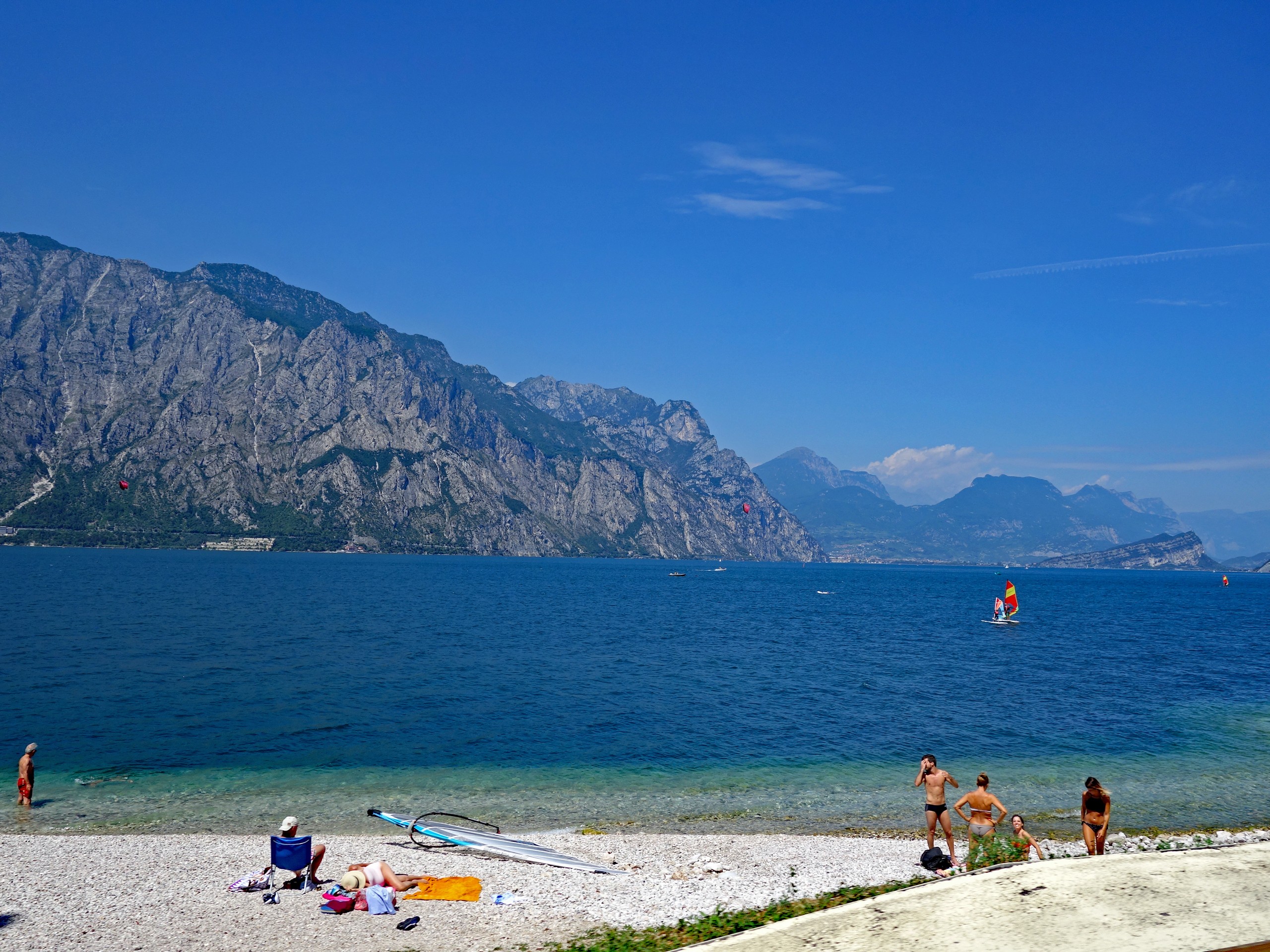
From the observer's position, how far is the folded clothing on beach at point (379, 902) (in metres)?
19.0

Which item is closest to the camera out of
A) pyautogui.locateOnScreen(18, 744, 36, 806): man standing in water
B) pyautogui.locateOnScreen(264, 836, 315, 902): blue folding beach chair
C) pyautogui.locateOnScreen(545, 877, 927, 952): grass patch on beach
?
pyautogui.locateOnScreen(545, 877, 927, 952): grass patch on beach

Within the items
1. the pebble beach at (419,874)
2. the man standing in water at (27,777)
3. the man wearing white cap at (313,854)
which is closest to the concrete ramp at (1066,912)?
the pebble beach at (419,874)

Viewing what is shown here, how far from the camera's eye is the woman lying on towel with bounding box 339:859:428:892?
19609mm

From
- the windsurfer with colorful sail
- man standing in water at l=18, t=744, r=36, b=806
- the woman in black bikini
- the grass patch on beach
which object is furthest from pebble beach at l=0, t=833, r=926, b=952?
the windsurfer with colorful sail

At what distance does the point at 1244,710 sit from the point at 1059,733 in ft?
65.1

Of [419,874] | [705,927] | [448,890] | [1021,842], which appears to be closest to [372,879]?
[448,890]

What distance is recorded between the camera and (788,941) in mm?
10836

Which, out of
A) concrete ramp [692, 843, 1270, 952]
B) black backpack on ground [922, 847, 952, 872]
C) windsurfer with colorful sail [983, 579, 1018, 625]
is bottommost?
windsurfer with colorful sail [983, 579, 1018, 625]

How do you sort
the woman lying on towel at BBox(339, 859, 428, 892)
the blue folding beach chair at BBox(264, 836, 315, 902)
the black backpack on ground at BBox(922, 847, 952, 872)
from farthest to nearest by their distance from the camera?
the black backpack on ground at BBox(922, 847, 952, 872), the blue folding beach chair at BBox(264, 836, 315, 902), the woman lying on towel at BBox(339, 859, 428, 892)

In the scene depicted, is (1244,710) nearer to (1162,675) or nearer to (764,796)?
(1162,675)

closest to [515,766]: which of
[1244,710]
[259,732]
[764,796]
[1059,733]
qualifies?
[764,796]

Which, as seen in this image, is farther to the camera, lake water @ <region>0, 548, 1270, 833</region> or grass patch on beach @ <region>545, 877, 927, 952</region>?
lake water @ <region>0, 548, 1270, 833</region>

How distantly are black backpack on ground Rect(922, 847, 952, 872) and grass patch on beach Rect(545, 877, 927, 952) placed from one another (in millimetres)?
2011

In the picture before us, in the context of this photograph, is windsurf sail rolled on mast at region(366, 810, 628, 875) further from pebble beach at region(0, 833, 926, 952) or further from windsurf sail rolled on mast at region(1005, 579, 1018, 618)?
windsurf sail rolled on mast at region(1005, 579, 1018, 618)
